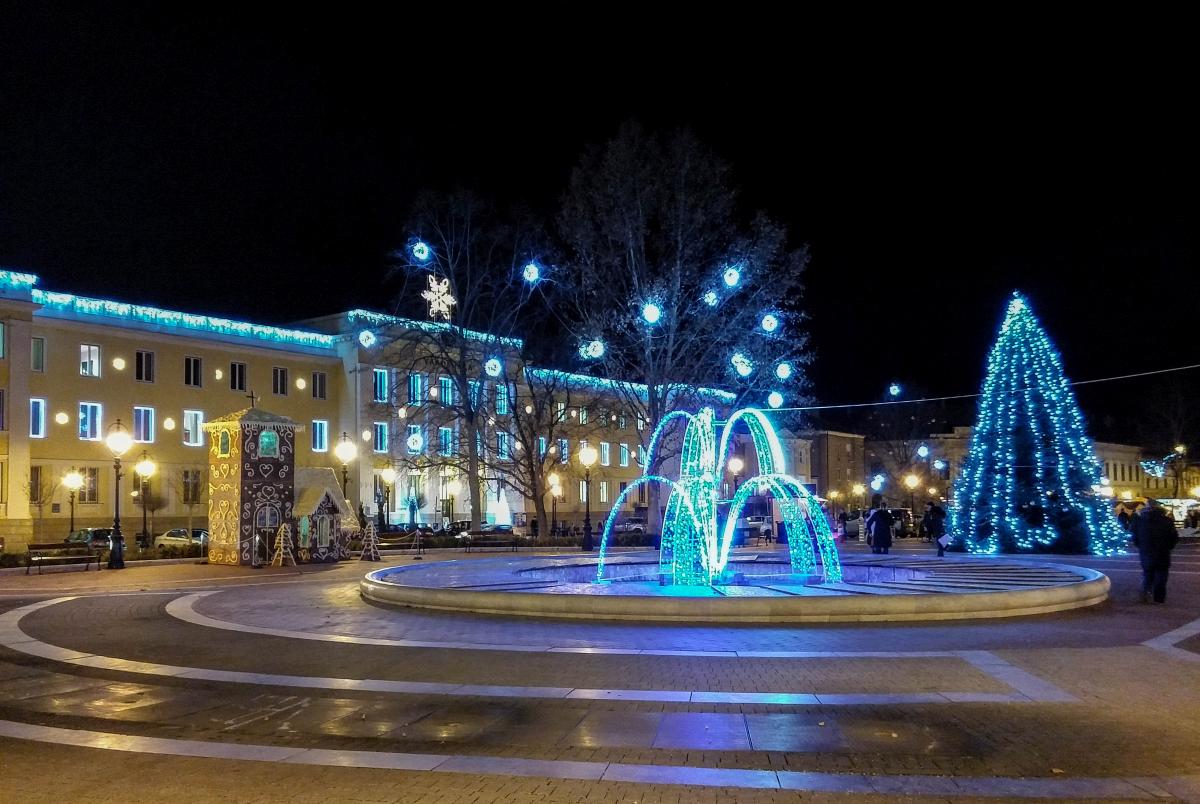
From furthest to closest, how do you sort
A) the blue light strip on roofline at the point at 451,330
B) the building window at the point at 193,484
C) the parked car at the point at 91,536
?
the building window at the point at 193,484
the blue light strip on roofline at the point at 451,330
the parked car at the point at 91,536

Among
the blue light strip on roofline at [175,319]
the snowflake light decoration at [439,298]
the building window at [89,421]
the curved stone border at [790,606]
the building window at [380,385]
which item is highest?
the blue light strip on roofline at [175,319]

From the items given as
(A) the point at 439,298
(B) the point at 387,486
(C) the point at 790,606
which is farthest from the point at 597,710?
(B) the point at 387,486

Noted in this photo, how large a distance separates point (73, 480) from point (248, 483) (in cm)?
1946

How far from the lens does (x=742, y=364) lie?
34.3 m

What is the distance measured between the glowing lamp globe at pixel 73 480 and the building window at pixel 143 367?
5614 millimetres

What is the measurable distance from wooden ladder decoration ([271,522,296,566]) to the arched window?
2.14m

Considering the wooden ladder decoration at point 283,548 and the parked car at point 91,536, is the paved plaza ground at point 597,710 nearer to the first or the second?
the wooden ladder decoration at point 283,548

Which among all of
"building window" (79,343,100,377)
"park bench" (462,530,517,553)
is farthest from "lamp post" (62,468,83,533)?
"park bench" (462,530,517,553)

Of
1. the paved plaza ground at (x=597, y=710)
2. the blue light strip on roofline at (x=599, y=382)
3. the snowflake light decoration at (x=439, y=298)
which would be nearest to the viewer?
the paved plaza ground at (x=597, y=710)

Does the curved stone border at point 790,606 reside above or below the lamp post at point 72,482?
below

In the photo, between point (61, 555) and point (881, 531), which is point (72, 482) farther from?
point (881, 531)

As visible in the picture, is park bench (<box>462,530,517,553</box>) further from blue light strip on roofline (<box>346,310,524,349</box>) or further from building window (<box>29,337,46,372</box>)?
building window (<box>29,337,46,372</box>)

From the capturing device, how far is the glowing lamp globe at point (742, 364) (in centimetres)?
3422

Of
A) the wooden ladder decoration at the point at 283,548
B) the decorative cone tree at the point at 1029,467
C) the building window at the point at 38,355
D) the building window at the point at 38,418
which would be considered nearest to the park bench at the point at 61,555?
the wooden ladder decoration at the point at 283,548
